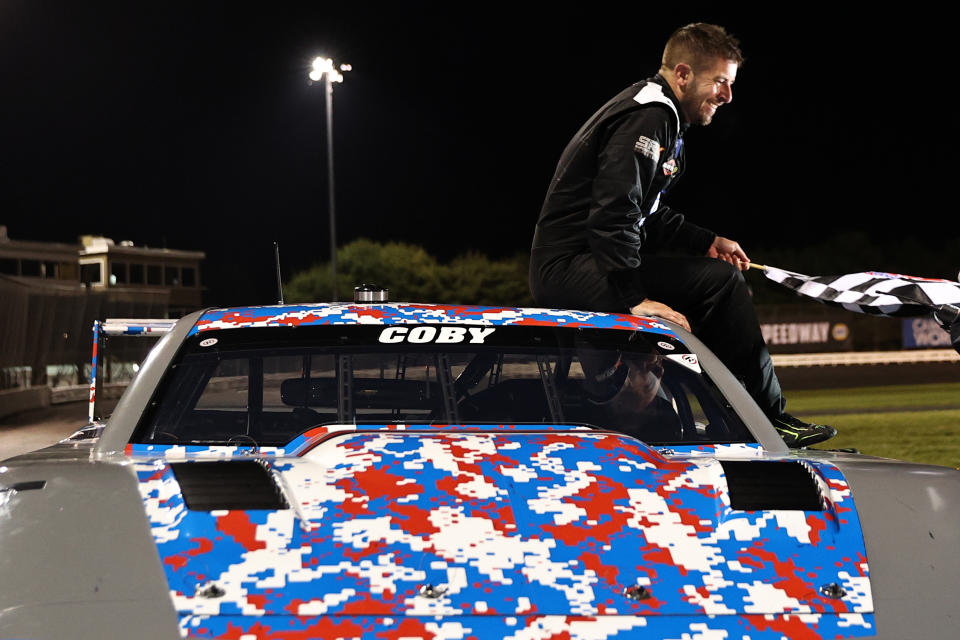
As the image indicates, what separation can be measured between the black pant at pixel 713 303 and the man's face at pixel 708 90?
2.04ft

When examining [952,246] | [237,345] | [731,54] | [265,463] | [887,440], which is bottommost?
[887,440]

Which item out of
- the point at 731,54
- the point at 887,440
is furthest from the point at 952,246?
the point at 731,54

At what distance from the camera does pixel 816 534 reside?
2.21 metres

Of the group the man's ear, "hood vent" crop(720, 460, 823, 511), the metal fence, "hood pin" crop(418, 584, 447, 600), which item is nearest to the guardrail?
the metal fence

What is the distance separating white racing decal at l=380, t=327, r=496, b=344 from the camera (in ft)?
10.3

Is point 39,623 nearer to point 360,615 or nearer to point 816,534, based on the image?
point 360,615

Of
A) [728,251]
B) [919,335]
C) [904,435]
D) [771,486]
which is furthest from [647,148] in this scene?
[919,335]

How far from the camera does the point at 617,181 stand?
14.3 ft

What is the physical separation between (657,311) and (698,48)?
114 cm

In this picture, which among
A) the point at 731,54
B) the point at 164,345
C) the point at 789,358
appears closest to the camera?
the point at 164,345

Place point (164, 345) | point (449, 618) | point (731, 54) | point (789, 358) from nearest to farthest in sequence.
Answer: point (449, 618), point (164, 345), point (731, 54), point (789, 358)

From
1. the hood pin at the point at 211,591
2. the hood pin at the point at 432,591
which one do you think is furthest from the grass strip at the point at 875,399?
the hood pin at the point at 211,591

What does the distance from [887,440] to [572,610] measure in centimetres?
1214

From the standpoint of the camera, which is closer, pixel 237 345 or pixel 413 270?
pixel 237 345
